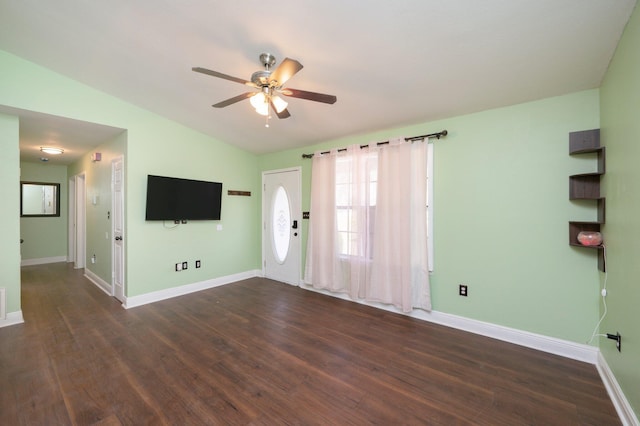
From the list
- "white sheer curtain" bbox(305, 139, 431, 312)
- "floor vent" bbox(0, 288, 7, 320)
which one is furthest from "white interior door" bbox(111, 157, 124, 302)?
"white sheer curtain" bbox(305, 139, 431, 312)

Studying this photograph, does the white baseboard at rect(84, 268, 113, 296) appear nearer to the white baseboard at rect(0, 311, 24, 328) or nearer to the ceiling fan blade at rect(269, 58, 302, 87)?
the white baseboard at rect(0, 311, 24, 328)

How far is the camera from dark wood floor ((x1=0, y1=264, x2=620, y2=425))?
1.75 metres

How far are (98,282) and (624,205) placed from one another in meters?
6.68

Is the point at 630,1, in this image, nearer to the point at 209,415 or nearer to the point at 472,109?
the point at 472,109

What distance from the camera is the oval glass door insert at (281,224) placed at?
189 inches

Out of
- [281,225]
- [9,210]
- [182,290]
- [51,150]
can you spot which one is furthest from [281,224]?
[51,150]

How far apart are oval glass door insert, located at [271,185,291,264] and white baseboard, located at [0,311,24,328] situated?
3307mm

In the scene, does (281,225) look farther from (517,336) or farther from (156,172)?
(517,336)

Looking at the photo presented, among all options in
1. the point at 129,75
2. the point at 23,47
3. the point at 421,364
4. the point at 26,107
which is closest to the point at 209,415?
the point at 421,364

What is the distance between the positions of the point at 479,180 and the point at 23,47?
16.0ft

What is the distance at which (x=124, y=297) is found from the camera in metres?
3.65

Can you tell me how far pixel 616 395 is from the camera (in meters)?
1.84

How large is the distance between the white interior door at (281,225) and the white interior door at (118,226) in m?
2.21

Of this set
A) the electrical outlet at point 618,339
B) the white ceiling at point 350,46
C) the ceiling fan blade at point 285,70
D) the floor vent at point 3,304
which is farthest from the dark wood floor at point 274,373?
the white ceiling at point 350,46
